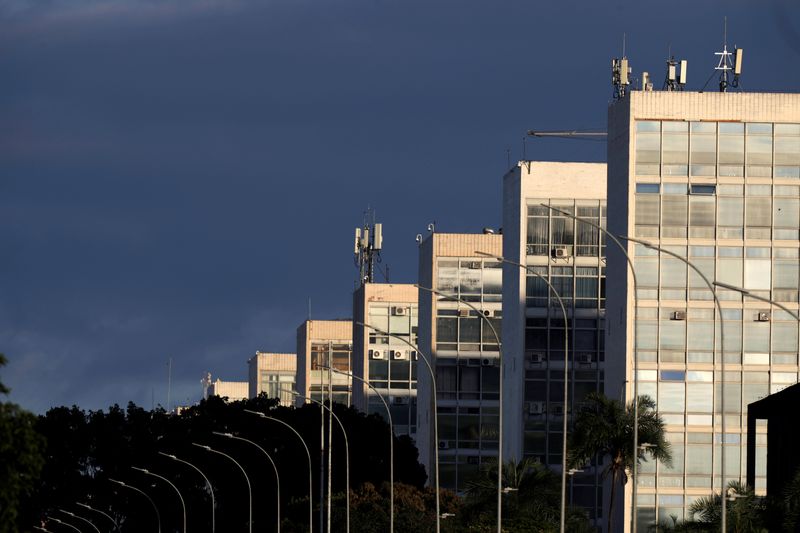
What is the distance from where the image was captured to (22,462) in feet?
116

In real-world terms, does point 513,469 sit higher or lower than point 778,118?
lower

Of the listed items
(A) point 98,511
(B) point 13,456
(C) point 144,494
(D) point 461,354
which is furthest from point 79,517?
(B) point 13,456

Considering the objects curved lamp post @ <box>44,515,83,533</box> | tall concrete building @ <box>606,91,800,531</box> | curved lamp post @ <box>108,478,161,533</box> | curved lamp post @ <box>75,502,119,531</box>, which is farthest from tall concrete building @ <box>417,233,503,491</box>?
tall concrete building @ <box>606,91,800,531</box>

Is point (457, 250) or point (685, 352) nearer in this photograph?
point (685, 352)

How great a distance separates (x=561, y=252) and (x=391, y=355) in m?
36.1

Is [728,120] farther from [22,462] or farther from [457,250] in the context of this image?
[22,462]

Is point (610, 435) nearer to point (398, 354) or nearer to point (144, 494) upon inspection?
point (144, 494)

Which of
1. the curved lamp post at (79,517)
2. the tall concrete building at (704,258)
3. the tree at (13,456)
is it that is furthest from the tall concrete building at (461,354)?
the tree at (13,456)

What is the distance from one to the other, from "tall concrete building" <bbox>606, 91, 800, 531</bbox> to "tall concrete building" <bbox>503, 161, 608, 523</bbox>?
17388 millimetres

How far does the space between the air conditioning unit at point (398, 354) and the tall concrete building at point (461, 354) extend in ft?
41.4

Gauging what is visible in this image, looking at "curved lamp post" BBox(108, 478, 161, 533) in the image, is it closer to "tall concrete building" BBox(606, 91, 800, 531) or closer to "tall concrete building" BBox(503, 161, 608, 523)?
"tall concrete building" BBox(503, 161, 608, 523)

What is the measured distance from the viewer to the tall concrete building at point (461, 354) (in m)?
130

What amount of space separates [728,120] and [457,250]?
38.9m

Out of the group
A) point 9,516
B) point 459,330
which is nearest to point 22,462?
point 9,516
